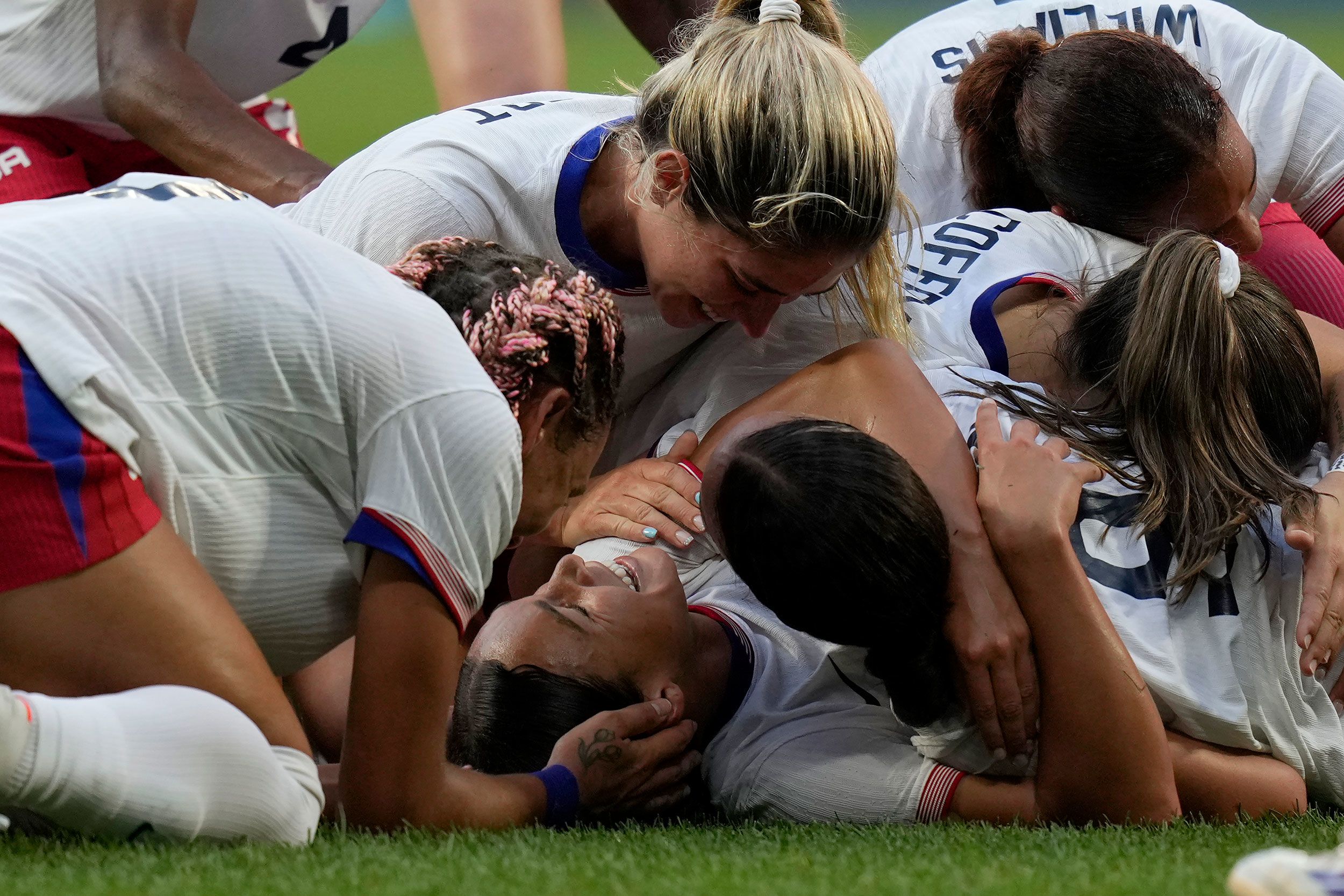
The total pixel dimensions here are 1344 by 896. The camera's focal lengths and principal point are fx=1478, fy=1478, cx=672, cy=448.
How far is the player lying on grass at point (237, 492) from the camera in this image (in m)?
1.50

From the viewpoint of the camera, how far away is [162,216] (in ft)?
5.36

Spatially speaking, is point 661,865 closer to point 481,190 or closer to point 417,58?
point 481,190

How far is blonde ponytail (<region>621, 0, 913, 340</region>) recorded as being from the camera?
2117mm

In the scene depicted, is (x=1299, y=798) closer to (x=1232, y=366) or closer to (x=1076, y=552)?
(x=1076, y=552)

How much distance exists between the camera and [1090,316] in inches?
96.1

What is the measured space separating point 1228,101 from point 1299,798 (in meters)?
1.64

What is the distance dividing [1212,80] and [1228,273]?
2.70 feet

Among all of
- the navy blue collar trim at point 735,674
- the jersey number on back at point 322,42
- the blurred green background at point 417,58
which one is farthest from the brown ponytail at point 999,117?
the blurred green background at point 417,58

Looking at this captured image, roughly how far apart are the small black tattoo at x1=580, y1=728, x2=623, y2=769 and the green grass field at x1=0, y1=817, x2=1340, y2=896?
0.64 feet

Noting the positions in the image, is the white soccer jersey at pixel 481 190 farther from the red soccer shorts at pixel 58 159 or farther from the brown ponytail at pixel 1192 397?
the brown ponytail at pixel 1192 397

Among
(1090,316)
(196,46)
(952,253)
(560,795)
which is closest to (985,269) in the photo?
(952,253)

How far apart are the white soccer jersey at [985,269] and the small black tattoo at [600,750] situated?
3.09 ft

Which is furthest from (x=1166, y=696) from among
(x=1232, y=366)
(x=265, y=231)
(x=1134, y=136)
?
(x=265, y=231)

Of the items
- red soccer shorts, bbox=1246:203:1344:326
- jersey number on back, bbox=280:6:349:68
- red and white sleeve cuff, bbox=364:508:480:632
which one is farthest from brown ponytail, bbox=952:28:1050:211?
red and white sleeve cuff, bbox=364:508:480:632
